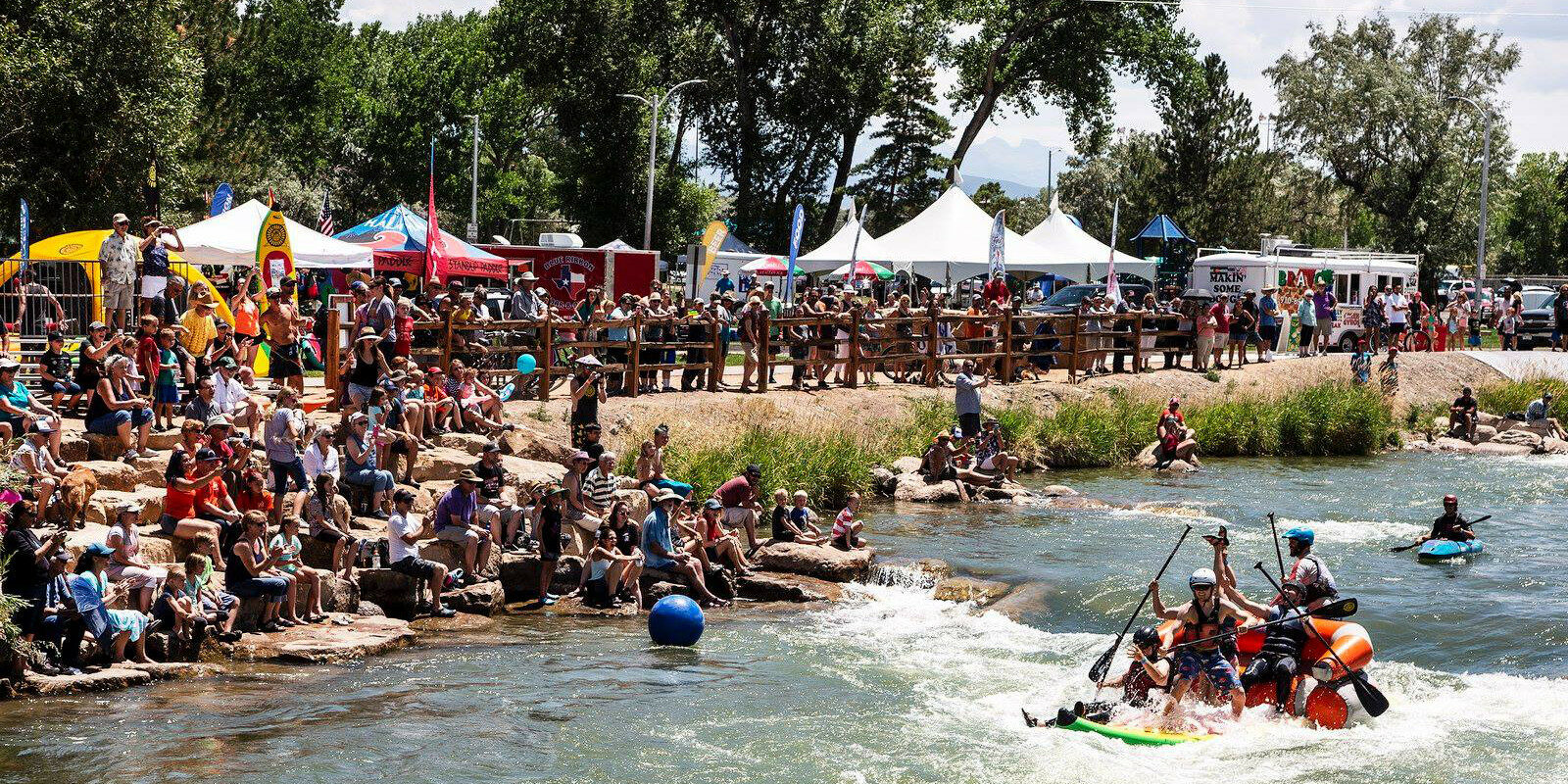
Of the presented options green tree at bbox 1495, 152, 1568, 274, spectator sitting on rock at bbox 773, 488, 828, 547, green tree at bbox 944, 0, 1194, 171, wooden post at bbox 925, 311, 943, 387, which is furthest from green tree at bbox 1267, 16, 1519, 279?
spectator sitting on rock at bbox 773, 488, 828, 547

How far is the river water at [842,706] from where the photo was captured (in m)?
11.4

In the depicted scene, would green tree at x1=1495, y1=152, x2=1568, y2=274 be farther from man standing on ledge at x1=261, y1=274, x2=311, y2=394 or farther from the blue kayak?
man standing on ledge at x1=261, y1=274, x2=311, y2=394

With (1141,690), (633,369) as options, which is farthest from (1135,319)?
(1141,690)

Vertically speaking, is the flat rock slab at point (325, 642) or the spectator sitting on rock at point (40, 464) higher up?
the spectator sitting on rock at point (40, 464)

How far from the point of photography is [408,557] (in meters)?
15.3

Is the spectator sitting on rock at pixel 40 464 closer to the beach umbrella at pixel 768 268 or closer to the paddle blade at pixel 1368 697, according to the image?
the paddle blade at pixel 1368 697

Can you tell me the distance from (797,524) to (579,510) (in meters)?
3.05

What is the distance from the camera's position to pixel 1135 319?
31016 millimetres

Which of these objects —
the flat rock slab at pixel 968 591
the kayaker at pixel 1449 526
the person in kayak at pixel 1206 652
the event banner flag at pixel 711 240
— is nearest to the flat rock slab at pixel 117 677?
the flat rock slab at pixel 968 591

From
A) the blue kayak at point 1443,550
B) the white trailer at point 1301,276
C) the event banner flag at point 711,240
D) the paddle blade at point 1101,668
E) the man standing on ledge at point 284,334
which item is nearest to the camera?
the paddle blade at point 1101,668

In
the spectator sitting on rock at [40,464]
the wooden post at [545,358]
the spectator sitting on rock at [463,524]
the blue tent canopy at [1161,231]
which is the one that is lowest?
the spectator sitting on rock at [463,524]

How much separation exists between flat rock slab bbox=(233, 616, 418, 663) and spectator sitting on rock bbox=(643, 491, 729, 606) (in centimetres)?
299

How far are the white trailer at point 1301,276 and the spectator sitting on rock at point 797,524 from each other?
19694 millimetres

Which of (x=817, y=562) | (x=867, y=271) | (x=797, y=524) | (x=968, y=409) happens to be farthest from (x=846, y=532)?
(x=867, y=271)
